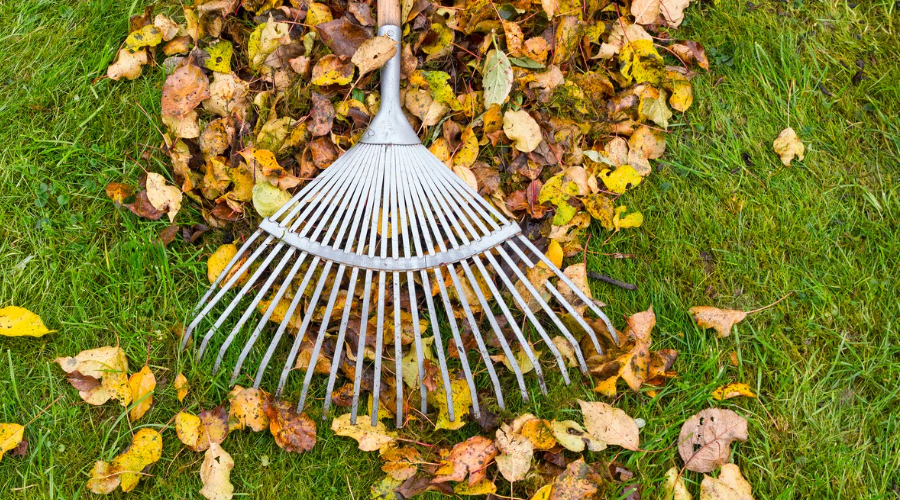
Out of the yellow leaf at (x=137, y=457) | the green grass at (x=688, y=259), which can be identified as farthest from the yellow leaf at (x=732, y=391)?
the yellow leaf at (x=137, y=457)

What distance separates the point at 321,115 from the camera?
5.73ft

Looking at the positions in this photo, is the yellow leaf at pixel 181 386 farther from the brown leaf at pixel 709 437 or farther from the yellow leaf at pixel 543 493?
the brown leaf at pixel 709 437

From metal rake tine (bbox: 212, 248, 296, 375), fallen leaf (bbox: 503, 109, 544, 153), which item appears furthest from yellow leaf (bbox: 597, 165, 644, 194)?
metal rake tine (bbox: 212, 248, 296, 375)

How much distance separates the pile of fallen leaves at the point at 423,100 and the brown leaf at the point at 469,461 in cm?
58

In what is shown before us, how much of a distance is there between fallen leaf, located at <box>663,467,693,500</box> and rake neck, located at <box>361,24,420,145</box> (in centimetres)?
110

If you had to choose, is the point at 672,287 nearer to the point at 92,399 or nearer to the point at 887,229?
the point at 887,229

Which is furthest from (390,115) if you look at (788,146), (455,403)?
(788,146)

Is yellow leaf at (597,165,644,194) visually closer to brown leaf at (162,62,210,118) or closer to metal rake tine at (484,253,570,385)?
metal rake tine at (484,253,570,385)

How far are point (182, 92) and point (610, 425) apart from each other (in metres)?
1.46

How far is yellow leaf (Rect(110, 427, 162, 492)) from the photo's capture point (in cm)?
159

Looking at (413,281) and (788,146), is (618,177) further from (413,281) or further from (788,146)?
(413,281)

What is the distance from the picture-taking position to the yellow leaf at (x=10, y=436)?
1595mm

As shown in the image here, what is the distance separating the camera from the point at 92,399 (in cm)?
166

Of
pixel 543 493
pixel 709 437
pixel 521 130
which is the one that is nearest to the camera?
pixel 543 493
